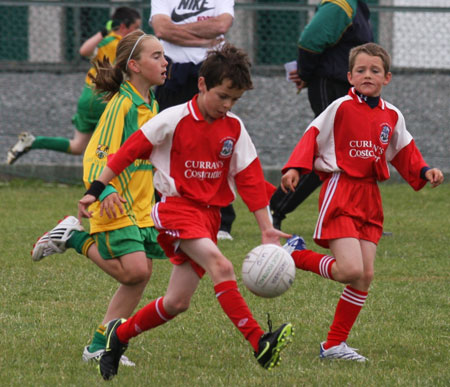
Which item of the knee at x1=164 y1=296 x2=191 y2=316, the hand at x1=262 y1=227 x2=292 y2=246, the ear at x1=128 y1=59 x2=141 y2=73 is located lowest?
the knee at x1=164 y1=296 x2=191 y2=316

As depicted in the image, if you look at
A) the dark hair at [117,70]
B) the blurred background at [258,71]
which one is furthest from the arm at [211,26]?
the blurred background at [258,71]

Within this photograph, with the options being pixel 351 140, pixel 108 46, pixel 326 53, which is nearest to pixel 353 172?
pixel 351 140

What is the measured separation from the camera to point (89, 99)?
34.0 ft

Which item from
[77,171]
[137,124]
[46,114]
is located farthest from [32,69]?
[137,124]

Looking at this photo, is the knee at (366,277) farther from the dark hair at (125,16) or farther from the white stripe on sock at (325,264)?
the dark hair at (125,16)

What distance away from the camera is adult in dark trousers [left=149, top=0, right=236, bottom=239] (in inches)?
310

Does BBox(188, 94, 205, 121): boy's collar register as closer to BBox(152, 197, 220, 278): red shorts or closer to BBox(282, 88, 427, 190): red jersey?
BBox(152, 197, 220, 278): red shorts

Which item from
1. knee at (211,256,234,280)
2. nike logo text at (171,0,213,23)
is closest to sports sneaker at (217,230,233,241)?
nike logo text at (171,0,213,23)

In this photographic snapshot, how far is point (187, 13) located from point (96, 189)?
406 centimetres

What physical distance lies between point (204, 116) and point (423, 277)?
2.89 meters

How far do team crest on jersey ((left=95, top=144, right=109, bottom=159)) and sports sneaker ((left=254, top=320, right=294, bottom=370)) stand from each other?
1237 millimetres

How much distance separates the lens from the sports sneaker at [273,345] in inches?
154

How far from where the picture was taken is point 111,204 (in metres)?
4.29

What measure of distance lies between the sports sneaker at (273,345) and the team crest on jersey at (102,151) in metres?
1.24
